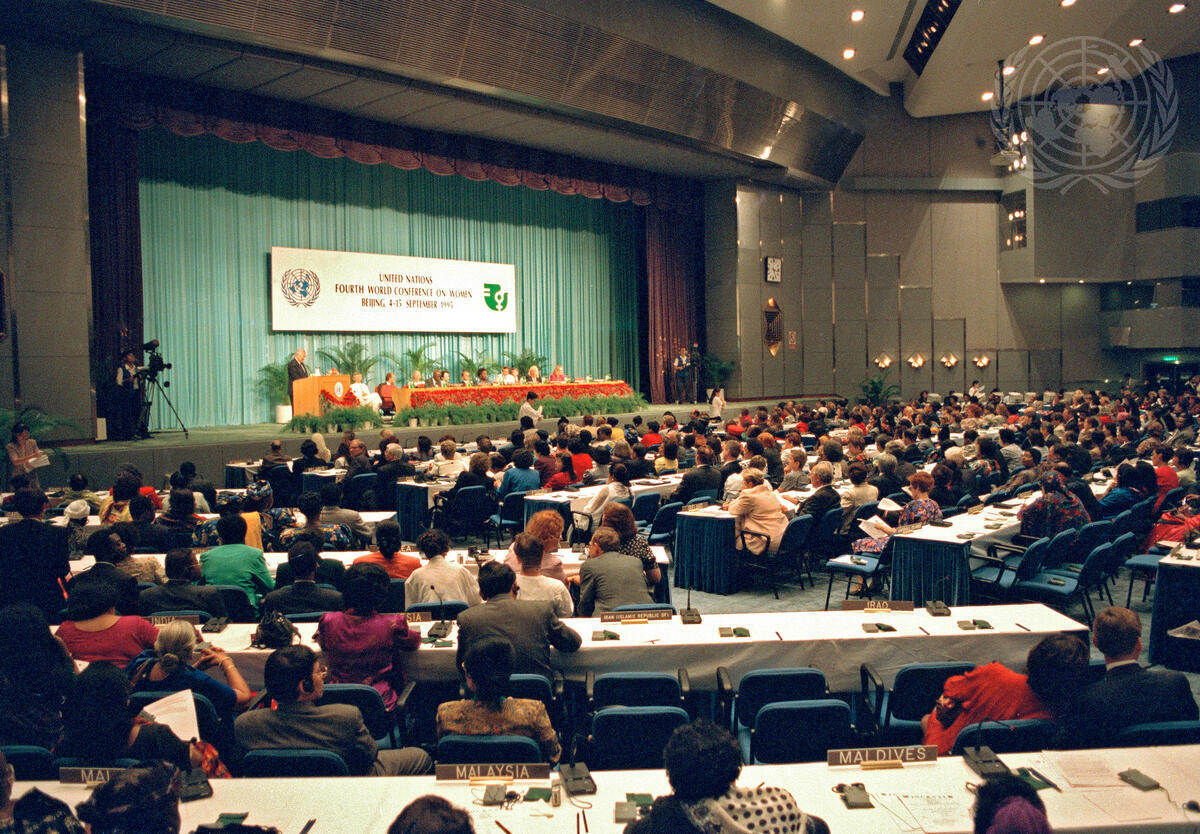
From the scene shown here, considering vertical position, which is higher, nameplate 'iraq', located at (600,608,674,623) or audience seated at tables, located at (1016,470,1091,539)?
audience seated at tables, located at (1016,470,1091,539)

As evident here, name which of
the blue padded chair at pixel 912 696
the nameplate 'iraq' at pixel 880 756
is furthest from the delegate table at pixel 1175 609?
the nameplate 'iraq' at pixel 880 756

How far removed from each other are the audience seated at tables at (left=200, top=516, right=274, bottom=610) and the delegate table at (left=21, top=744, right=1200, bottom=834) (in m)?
2.37

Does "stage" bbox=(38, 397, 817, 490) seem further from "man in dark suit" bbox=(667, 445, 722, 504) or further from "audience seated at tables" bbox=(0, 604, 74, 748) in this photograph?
"audience seated at tables" bbox=(0, 604, 74, 748)

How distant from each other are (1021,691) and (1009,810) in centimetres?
145

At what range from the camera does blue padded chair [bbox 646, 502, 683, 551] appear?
A: 7621 millimetres

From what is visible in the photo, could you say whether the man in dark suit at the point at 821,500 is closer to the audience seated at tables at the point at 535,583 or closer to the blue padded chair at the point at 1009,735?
the audience seated at tables at the point at 535,583

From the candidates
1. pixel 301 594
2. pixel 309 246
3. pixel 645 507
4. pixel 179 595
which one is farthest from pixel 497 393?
pixel 301 594

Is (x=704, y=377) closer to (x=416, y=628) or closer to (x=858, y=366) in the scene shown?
(x=858, y=366)

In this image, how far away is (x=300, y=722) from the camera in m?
3.05

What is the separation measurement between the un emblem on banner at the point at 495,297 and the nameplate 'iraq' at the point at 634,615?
16.0 meters

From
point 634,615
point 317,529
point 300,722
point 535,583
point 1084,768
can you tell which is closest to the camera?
point 1084,768

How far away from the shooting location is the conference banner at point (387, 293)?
1658 cm

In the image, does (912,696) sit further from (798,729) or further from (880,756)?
(880,756)

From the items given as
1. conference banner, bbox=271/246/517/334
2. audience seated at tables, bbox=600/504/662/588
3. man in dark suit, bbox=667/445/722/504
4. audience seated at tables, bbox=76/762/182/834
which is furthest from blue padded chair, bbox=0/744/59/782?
conference banner, bbox=271/246/517/334
